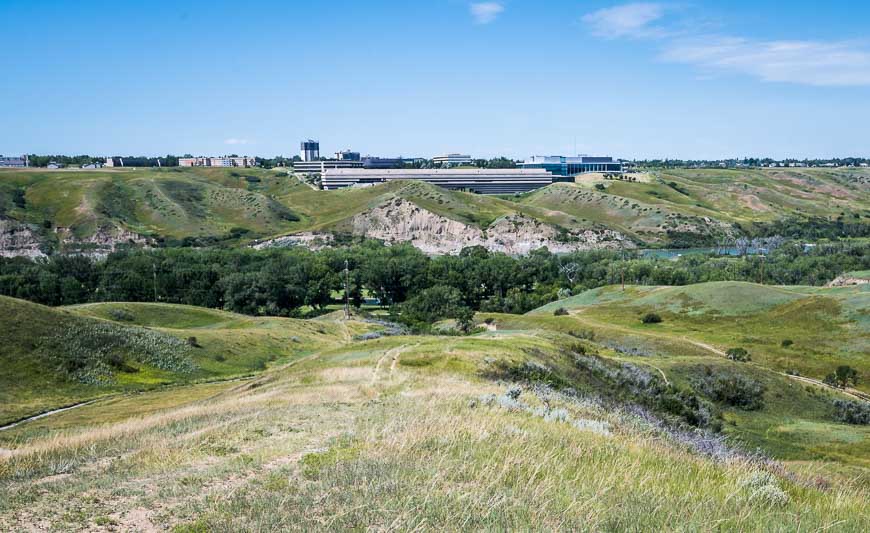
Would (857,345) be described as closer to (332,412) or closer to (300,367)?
(300,367)

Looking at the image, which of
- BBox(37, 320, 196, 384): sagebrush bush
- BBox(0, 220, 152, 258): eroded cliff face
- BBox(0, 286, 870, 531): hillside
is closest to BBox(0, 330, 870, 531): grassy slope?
BBox(0, 286, 870, 531): hillside

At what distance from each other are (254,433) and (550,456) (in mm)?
8622

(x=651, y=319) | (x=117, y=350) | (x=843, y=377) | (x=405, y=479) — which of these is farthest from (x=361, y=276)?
(x=405, y=479)

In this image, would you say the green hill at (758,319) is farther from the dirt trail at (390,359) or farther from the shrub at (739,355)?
the dirt trail at (390,359)

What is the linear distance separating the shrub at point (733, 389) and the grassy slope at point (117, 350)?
3982cm

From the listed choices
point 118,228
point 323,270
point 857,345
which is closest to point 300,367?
point 857,345

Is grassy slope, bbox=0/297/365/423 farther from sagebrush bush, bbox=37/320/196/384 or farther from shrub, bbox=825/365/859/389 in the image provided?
shrub, bbox=825/365/859/389

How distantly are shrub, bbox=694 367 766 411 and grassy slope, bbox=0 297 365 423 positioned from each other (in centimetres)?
3982

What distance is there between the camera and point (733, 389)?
167 feet

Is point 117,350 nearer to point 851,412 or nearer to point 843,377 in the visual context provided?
point 851,412

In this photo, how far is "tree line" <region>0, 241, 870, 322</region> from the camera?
4599 inches

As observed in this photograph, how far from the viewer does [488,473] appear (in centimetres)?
1063

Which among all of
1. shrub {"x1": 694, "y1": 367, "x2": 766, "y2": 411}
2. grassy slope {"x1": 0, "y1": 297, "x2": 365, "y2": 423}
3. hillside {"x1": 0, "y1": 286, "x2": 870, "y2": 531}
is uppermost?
hillside {"x1": 0, "y1": 286, "x2": 870, "y2": 531}

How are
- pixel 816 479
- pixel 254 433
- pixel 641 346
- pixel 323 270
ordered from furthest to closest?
1. pixel 323 270
2. pixel 641 346
3. pixel 254 433
4. pixel 816 479
